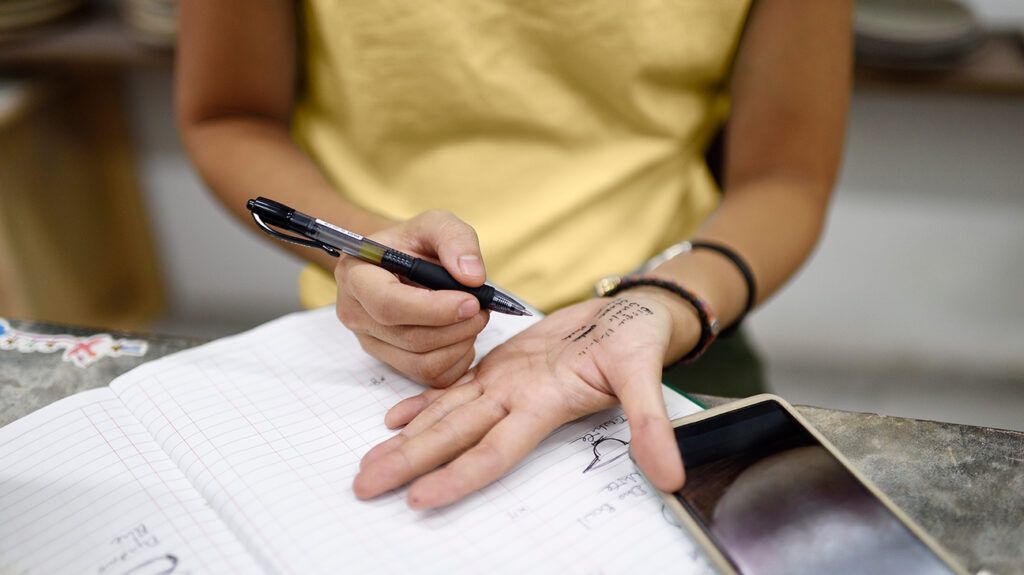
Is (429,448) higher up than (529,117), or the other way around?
(529,117)

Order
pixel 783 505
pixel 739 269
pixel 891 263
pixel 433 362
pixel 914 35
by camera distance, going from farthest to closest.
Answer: pixel 891 263
pixel 914 35
pixel 739 269
pixel 433 362
pixel 783 505

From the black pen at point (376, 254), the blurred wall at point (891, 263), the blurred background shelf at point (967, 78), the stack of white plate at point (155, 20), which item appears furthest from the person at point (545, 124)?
the blurred wall at point (891, 263)

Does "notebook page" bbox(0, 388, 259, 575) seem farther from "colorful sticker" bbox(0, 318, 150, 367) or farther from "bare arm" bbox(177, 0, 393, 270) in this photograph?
"bare arm" bbox(177, 0, 393, 270)

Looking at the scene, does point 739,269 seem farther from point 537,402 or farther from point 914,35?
point 914,35

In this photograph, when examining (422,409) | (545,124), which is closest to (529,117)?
(545,124)

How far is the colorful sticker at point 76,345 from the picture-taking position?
0.61 m

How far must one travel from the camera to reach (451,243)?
0.54 meters

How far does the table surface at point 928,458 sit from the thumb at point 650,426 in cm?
10

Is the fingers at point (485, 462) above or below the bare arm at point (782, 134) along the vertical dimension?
below

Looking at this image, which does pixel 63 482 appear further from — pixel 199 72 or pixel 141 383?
pixel 199 72

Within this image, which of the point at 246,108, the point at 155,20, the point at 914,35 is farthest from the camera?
the point at 155,20

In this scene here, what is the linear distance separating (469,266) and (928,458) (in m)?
0.34

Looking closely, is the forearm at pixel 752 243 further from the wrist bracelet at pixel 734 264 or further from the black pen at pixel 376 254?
the black pen at pixel 376 254

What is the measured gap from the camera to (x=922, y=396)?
5.55 feet
